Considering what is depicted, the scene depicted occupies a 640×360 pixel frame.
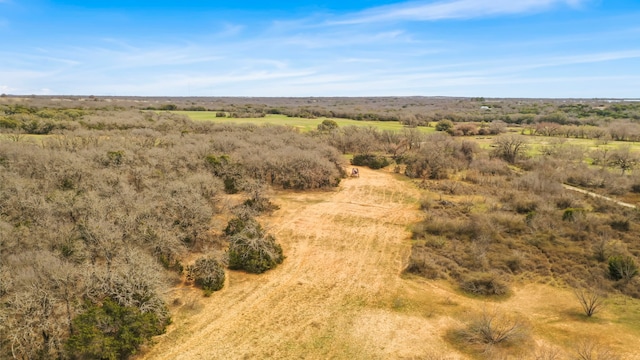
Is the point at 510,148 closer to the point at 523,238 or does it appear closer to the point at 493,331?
the point at 523,238

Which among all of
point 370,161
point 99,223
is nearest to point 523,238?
point 99,223

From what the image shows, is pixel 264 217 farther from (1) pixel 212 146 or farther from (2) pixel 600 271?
(2) pixel 600 271

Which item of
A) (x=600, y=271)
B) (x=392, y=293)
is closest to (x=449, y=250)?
(x=392, y=293)

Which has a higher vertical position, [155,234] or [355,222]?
[155,234]

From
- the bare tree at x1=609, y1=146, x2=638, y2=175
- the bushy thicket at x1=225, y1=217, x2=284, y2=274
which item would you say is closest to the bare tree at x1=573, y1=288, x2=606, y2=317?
the bushy thicket at x1=225, y1=217, x2=284, y2=274

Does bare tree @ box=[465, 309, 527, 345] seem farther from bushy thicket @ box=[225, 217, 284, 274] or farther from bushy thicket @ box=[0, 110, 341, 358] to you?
bushy thicket @ box=[0, 110, 341, 358]

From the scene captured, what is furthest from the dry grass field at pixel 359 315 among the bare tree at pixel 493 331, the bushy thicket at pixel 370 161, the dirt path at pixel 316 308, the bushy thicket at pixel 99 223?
the bushy thicket at pixel 370 161

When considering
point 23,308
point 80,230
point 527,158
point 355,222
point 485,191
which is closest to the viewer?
point 23,308
